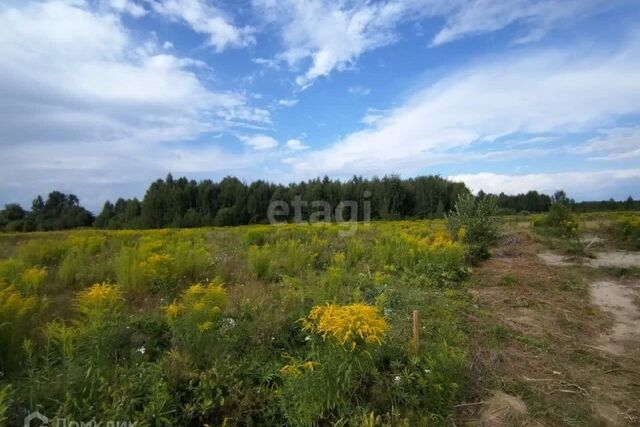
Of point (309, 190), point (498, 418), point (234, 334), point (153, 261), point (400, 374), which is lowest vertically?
point (498, 418)

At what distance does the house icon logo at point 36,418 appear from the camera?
2.08 metres

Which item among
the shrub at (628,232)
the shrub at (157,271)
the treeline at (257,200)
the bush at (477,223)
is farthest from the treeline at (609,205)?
the shrub at (157,271)

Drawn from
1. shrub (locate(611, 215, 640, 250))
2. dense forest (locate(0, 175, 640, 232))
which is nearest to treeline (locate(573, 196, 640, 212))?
dense forest (locate(0, 175, 640, 232))

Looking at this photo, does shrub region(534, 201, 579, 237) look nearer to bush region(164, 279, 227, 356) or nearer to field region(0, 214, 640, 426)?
field region(0, 214, 640, 426)

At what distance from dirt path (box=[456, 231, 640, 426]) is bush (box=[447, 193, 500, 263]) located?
251cm

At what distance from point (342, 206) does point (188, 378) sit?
3950cm

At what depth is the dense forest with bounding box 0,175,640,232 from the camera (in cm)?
4047

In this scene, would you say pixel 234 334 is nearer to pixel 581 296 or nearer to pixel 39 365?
pixel 39 365

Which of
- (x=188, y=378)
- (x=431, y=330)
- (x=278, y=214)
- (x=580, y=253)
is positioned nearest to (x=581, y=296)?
(x=431, y=330)

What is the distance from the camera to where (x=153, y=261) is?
16.5 ft

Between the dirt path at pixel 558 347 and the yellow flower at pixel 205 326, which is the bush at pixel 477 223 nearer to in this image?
→ the dirt path at pixel 558 347

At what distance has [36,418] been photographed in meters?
2.13

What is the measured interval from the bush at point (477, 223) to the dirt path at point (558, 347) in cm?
251

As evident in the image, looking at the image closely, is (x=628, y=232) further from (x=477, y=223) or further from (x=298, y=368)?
(x=298, y=368)
